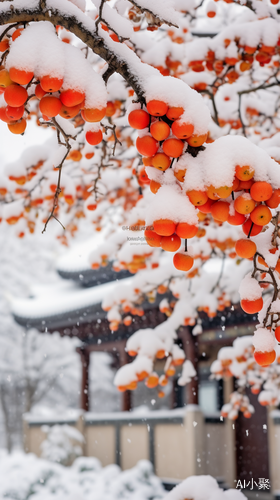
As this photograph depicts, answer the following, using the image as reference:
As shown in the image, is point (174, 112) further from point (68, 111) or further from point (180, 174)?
point (68, 111)

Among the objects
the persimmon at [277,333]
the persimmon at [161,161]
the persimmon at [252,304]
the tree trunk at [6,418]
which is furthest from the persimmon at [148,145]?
the tree trunk at [6,418]

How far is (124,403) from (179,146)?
823 centimetres

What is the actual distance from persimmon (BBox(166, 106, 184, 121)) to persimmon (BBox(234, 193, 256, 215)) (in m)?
0.25

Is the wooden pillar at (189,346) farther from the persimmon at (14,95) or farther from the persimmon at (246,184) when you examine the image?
Result: the persimmon at (14,95)

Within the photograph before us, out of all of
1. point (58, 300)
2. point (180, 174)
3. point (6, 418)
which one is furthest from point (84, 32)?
point (6, 418)

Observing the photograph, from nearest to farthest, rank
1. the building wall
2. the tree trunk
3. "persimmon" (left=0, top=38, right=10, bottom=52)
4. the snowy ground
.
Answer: "persimmon" (left=0, top=38, right=10, bottom=52)
the snowy ground
the building wall
the tree trunk

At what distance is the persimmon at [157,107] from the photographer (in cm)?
103

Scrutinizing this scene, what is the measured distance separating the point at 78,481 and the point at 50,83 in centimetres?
770

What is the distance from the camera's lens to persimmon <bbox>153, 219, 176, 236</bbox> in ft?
3.33

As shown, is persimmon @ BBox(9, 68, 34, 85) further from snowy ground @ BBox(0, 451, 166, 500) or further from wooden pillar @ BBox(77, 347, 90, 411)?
wooden pillar @ BBox(77, 347, 90, 411)

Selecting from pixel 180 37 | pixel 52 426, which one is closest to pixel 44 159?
pixel 180 37

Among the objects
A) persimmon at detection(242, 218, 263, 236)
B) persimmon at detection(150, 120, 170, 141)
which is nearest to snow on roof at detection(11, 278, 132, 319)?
persimmon at detection(242, 218, 263, 236)

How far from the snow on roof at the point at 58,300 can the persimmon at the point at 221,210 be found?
262 inches

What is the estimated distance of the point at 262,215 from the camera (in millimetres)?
1062
